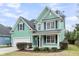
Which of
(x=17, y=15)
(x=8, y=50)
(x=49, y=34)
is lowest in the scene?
(x=8, y=50)

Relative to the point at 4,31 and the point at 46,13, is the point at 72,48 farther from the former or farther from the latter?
the point at 4,31

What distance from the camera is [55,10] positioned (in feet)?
14.1

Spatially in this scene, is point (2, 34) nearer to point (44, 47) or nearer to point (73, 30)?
point (44, 47)

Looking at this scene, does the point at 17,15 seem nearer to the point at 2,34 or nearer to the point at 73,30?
the point at 2,34

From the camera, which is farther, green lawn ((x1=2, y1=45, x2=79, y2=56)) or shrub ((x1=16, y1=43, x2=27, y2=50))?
shrub ((x1=16, y1=43, x2=27, y2=50))

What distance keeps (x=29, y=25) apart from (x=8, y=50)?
1.79 feet

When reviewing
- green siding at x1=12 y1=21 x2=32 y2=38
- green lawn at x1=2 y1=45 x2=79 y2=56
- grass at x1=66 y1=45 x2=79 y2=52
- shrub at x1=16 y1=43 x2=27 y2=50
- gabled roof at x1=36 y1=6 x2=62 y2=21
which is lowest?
green lawn at x1=2 y1=45 x2=79 y2=56

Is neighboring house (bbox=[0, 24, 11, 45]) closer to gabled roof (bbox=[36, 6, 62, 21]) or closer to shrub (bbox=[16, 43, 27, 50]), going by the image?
shrub (bbox=[16, 43, 27, 50])

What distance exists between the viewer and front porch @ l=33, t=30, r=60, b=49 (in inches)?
170

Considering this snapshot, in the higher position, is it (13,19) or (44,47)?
(13,19)

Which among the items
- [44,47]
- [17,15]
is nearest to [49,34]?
[44,47]

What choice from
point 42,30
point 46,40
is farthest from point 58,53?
point 42,30

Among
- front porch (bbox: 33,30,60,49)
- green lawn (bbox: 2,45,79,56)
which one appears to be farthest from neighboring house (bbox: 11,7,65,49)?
green lawn (bbox: 2,45,79,56)

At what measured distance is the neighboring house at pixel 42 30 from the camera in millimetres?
4305
